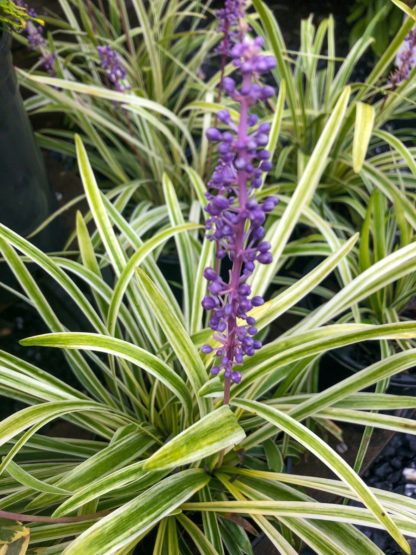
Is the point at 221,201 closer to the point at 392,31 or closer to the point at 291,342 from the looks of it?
the point at 291,342

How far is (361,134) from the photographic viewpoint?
1.26m

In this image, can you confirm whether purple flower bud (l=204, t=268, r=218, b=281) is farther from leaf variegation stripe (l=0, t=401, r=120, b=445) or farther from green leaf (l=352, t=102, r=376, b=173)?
green leaf (l=352, t=102, r=376, b=173)

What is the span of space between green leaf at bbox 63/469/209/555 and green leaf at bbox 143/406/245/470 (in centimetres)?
15

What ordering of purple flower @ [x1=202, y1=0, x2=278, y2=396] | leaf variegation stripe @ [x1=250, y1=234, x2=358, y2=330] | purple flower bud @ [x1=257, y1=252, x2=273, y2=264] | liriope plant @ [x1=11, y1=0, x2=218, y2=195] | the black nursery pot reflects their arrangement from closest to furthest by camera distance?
purple flower @ [x1=202, y1=0, x2=278, y2=396] < purple flower bud @ [x1=257, y1=252, x2=273, y2=264] < leaf variegation stripe @ [x1=250, y1=234, x2=358, y2=330] < the black nursery pot < liriope plant @ [x1=11, y1=0, x2=218, y2=195]

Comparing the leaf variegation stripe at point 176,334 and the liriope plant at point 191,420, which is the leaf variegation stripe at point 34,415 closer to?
the liriope plant at point 191,420

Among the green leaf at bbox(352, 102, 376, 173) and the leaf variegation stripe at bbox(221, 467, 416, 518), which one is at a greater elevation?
the green leaf at bbox(352, 102, 376, 173)

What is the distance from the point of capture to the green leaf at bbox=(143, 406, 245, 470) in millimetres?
723

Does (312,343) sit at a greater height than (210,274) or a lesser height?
lesser

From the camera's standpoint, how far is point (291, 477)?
3.37 feet

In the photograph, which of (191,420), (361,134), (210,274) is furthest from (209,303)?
(361,134)

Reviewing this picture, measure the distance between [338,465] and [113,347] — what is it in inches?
14.6

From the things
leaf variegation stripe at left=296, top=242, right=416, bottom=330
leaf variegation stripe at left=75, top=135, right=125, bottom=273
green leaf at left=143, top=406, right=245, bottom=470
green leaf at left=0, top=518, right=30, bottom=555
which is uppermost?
leaf variegation stripe at left=75, top=135, right=125, bottom=273

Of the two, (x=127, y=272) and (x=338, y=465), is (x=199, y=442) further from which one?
(x=127, y=272)

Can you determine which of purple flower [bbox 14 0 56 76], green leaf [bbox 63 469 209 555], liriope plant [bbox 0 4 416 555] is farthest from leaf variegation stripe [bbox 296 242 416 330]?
purple flower [bbox 14 0 56 76]
